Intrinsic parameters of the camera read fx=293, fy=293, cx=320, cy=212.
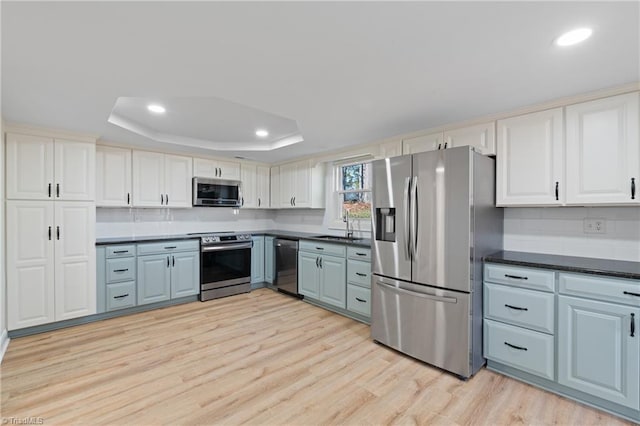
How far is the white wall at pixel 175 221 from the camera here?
3.98 meters

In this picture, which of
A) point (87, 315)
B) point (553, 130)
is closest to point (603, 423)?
point (553, 130)

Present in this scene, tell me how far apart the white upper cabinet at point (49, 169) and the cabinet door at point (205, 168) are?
130 centimetres

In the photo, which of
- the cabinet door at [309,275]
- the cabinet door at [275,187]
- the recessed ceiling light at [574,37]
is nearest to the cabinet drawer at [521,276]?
the recessed ceiling light at [574,37]

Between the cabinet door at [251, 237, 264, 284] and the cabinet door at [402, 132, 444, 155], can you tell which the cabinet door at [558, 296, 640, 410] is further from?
the cabinet door at [251, 237, 264, 284]

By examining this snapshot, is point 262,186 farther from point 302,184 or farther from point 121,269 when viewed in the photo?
point 121,269

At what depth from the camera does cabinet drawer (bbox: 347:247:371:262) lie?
→ 10.9 feet

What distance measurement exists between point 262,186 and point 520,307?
413cm

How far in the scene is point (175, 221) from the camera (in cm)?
455

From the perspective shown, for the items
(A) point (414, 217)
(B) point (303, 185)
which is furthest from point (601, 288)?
(B) point (303, 185)

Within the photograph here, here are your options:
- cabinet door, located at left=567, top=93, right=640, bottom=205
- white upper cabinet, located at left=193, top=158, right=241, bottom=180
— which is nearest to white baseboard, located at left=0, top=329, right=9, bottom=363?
white upper cabinet, located at left=193, top=158, right=241, bottom=180

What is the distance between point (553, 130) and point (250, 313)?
3614mm

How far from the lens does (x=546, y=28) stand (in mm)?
1423

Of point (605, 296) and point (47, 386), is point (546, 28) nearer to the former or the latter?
point (605, 296)

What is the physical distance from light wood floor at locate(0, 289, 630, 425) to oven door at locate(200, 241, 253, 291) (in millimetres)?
1040
